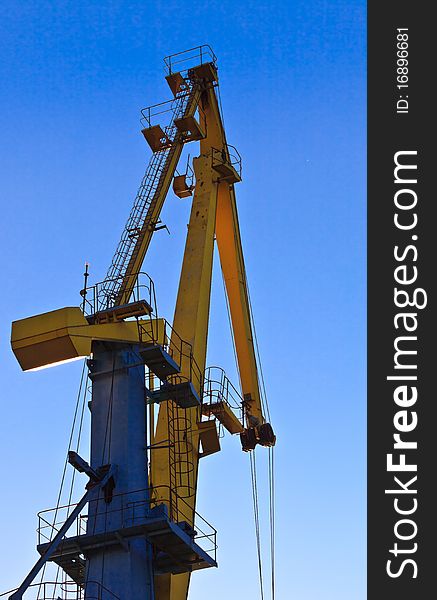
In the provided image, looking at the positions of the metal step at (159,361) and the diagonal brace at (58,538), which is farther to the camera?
the metal step at (159,361)

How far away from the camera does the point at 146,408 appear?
22750 mm

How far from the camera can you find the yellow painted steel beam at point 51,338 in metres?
21.7

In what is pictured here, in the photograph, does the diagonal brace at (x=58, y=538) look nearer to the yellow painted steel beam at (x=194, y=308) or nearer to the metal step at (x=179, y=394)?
the yellow painted steel beam at (x=194, y=308)

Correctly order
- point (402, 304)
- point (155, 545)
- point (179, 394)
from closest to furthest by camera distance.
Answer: point (402, 304), point (155, 545), point (179, 394)

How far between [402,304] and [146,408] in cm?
843

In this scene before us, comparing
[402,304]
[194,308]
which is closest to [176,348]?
[194,308]

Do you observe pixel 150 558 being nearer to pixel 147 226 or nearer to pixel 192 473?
pixel 192 473

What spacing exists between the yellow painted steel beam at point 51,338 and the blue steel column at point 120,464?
916 mm

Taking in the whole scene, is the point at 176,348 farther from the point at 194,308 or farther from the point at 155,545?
the point at 155,545

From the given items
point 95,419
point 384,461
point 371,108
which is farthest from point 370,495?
point 95,419

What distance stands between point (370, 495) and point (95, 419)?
8.80 m

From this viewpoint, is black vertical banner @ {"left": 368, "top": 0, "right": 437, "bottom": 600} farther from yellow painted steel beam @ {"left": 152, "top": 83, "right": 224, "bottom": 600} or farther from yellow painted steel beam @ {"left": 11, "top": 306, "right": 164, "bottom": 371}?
yellow painted steel beam @ {"left": 152, "top": 83, "right": 224, "bottom": 600}

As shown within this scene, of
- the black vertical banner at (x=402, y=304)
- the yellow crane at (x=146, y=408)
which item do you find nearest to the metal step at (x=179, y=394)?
the yellow crane at (x=146, y=408)

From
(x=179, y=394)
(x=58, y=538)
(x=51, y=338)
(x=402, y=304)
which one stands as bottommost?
(x=58, y=538)
